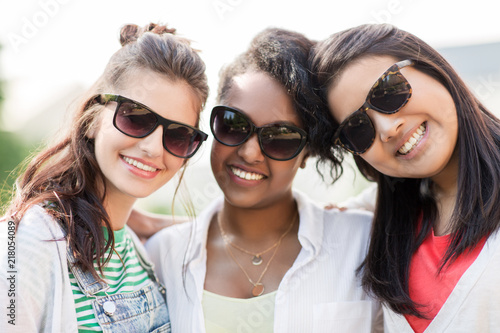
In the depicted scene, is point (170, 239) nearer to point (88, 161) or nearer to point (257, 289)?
point (257, 289)

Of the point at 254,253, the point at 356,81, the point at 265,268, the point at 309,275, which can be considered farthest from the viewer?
the point at 254,253

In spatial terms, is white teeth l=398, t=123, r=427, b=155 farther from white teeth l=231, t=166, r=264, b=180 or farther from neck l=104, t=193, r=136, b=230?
neck l=104, t=193, r=136, b=230

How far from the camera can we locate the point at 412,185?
255cm

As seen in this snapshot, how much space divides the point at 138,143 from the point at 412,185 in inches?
58.5

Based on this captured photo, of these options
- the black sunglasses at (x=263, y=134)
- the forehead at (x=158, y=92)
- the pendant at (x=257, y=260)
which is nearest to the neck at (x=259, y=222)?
the pendant at (x=257, y=260)

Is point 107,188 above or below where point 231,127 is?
below

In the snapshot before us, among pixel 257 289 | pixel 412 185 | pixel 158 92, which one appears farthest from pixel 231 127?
pixel 412 185

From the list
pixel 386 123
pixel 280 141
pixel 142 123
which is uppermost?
pixel 386 123

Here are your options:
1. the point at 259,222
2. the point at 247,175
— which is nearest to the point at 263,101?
the point at 247,175

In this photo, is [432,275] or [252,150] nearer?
[432,275]

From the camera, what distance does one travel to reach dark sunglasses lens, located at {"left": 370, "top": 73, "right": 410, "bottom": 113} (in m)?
2.12

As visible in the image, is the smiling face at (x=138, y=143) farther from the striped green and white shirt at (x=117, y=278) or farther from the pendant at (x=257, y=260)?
the pendant at (x=257, y=260)

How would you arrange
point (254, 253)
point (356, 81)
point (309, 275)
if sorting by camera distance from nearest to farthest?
point (356, 81) < point (309, 275) < point (254, 253)

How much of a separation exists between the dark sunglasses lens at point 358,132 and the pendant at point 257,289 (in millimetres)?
911
